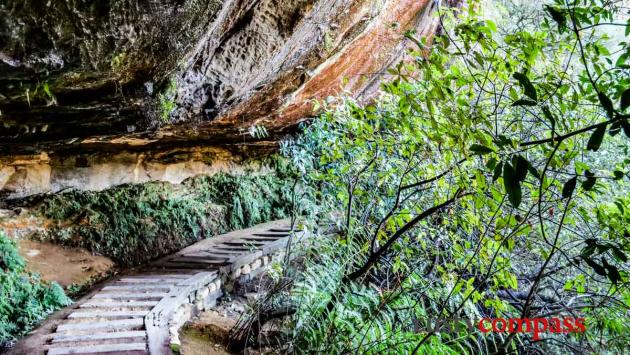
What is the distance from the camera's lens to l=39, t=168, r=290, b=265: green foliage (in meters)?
6.05

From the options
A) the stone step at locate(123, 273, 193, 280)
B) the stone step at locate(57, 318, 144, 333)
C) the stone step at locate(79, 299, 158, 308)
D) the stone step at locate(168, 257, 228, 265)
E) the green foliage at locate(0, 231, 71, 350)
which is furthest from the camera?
the stone step at locate(168, 257, 228, 265)

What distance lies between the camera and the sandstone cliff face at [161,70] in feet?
9.16

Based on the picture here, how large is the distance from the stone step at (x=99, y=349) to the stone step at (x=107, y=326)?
0.34 metres

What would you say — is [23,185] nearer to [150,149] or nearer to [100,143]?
[100,143]

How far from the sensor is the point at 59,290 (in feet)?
15.5

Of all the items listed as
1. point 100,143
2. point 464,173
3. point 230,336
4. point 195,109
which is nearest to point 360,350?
point 230,336

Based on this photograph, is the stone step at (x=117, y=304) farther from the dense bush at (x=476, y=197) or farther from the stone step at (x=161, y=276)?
the dense bush at (x=476, y=197)

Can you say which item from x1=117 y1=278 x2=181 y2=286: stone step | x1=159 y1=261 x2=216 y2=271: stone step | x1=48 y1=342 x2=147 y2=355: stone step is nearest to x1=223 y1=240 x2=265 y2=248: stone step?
x1=159 y1=261 x2=216 y2=271: stone step

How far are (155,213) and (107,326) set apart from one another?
3.45 m

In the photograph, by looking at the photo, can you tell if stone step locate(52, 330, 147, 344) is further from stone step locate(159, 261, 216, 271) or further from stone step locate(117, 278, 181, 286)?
stone step locate(159, 261, 216, 271)

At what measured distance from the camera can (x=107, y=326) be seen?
3.81 meters

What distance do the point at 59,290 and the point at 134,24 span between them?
3.41m

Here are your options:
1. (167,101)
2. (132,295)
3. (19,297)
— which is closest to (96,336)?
(132,295)

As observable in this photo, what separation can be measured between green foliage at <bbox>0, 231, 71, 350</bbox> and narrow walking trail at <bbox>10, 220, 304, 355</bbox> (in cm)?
19
